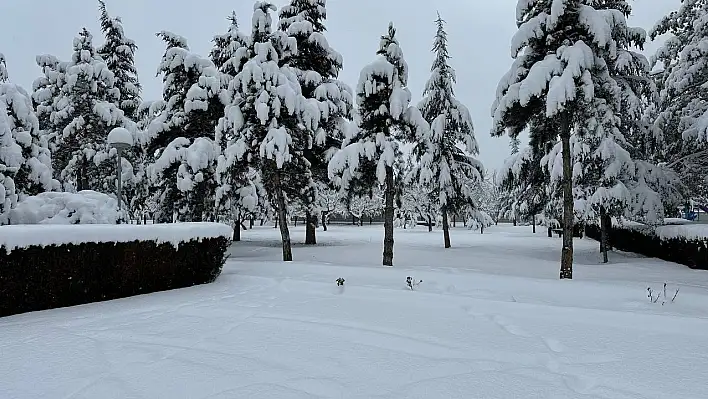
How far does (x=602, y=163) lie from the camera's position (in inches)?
589

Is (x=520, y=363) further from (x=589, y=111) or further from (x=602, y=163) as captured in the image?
(x=602, y=163)

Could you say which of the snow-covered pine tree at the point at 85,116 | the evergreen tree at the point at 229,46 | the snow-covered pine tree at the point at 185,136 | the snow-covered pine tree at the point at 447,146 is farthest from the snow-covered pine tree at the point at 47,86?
the snow-covered pine tree at the point at 447,146

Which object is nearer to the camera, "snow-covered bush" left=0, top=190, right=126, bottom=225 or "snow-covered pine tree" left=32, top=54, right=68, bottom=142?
"snow-covered bush" left=0, top=190, right=126, bottom=225

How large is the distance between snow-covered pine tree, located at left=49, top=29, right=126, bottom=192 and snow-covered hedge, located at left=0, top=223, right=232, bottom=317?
1349 centimetres

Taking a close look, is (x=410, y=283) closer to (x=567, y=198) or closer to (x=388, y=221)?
(x=388, y=221)

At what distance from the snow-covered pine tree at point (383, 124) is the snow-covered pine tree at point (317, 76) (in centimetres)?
418

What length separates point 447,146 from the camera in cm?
2111

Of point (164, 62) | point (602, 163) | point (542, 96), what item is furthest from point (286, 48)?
point (602, 163)

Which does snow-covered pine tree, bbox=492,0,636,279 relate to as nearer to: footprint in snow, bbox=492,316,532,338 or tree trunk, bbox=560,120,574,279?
tree trunk, bbox=560,120,574,279

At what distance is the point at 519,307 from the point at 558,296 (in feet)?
5.51

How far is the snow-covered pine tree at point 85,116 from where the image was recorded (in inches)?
776

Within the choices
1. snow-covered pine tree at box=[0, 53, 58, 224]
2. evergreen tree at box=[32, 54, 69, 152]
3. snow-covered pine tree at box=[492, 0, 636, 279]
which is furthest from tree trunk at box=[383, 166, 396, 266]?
evergreen tree at box=[32, 54, 69, 152]

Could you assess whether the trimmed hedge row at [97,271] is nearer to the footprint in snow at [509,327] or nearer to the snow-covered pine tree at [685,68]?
the footprint in snow at [509,327]

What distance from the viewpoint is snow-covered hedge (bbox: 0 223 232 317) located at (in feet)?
20.0
